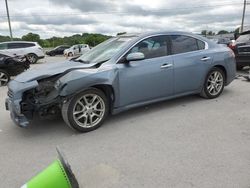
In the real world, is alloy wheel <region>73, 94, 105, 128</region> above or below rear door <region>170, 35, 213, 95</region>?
below

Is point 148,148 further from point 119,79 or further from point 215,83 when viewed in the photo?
point 215,83

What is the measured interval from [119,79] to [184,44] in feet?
5.78

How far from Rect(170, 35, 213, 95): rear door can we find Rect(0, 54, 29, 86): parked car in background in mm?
6756

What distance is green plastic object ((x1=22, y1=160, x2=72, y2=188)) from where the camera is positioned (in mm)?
1748

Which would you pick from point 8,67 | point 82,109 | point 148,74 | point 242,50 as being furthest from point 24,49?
point 82,109

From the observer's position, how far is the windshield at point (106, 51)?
4.74 meters

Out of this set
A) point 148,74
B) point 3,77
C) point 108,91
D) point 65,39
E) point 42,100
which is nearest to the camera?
point 42,100

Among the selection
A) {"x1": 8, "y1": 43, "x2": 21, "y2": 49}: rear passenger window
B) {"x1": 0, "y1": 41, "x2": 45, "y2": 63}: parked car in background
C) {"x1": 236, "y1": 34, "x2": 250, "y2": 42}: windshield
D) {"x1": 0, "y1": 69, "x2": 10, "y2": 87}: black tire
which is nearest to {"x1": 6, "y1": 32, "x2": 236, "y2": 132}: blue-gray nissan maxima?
{"x1": 236, "y1": 34, "x2": 250, "y2": 42}: windshield

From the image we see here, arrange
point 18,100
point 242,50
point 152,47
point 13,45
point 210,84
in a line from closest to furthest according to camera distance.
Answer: point 18,100 → point 152,47 → point 210,84 → point 242,50 → point 13,45

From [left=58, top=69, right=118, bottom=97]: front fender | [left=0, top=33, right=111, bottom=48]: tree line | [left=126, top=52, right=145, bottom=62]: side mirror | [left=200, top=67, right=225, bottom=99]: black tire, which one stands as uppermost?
[left=126, top=52, right=145, bottom=62]: side mirror

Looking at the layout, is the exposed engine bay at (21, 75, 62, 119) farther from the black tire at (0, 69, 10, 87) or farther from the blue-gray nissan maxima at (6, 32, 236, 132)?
the black tire at (0, 69, 10, 87)

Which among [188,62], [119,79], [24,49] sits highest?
[188,62]

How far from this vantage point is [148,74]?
4.71 m

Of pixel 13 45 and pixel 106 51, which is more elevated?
pixel 106 51
